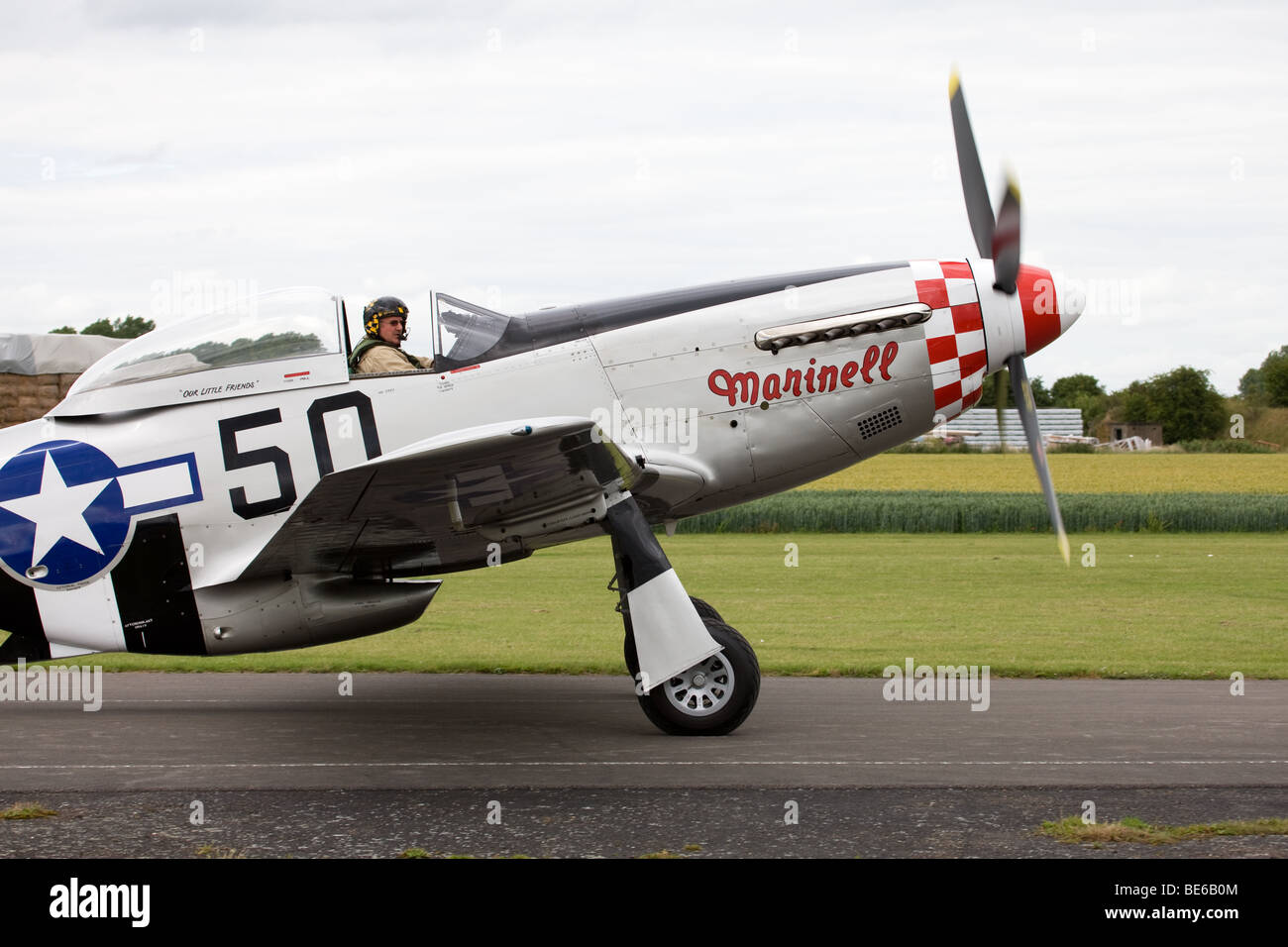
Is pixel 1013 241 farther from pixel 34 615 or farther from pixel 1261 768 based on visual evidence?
pixel 34 615

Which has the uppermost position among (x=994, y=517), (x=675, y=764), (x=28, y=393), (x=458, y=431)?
(x=28, y=393)

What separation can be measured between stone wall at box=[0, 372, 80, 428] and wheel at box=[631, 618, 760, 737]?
636 inches

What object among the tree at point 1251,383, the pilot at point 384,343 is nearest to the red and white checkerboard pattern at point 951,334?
the pilot at point 384,343

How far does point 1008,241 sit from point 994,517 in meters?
24.8

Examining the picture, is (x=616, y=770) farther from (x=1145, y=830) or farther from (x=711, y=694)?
(x=1145, y=830)

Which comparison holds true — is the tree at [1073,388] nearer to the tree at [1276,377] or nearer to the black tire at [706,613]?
the tree at [1276,377]

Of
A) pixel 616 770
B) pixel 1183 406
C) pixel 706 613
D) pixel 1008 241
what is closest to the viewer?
pixel 616 770

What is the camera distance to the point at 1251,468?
5209 centimetres

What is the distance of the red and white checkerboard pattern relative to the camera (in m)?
8.25

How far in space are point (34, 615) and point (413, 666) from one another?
3990mm

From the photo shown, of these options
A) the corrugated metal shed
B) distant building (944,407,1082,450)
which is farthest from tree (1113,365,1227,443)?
the corrugated metal shed

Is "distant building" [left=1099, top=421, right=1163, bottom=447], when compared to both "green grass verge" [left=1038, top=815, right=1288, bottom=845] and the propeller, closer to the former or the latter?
the propeller
